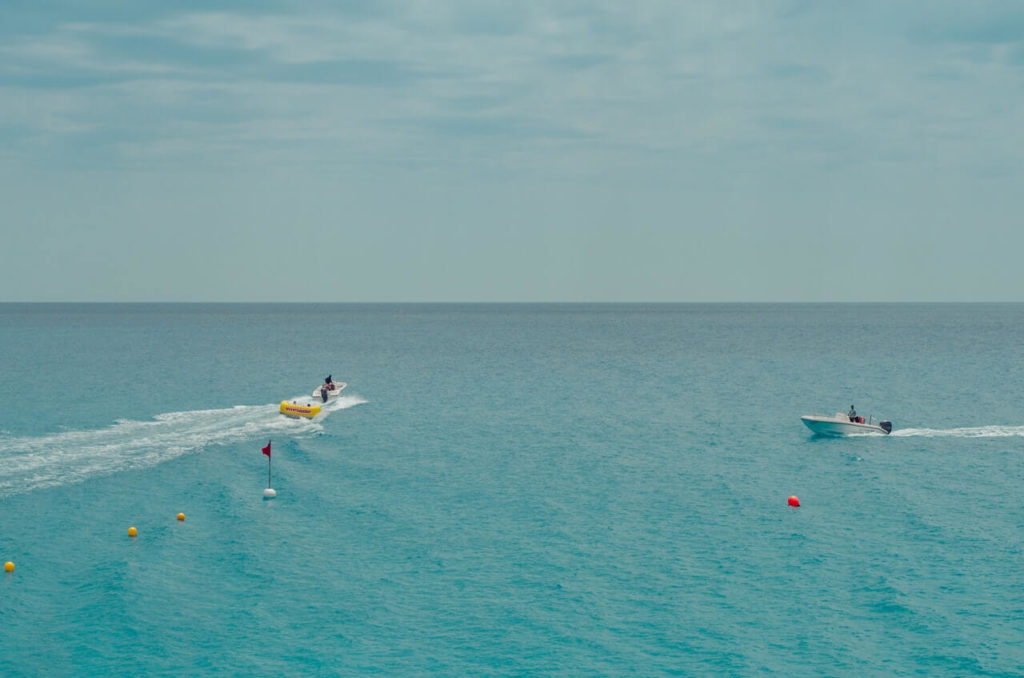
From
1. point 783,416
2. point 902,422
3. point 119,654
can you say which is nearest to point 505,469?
point 119,654

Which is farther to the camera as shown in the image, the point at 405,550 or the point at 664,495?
the point at 664,495

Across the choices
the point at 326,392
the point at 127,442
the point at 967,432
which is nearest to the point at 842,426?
the point at 967,432

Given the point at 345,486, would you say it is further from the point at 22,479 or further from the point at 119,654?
the point at 119,654

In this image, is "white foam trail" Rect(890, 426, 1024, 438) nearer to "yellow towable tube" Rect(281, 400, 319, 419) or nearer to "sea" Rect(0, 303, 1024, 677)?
"sea" Rect(0, 303, 1024, 677)

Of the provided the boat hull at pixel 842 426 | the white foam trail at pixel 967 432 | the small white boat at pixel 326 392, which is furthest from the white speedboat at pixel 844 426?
the small white boat at pixel 326 392

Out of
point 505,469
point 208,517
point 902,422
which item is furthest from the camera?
point 902,422

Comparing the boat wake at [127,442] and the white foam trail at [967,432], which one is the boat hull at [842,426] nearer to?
the white foam trail at [967,432]
